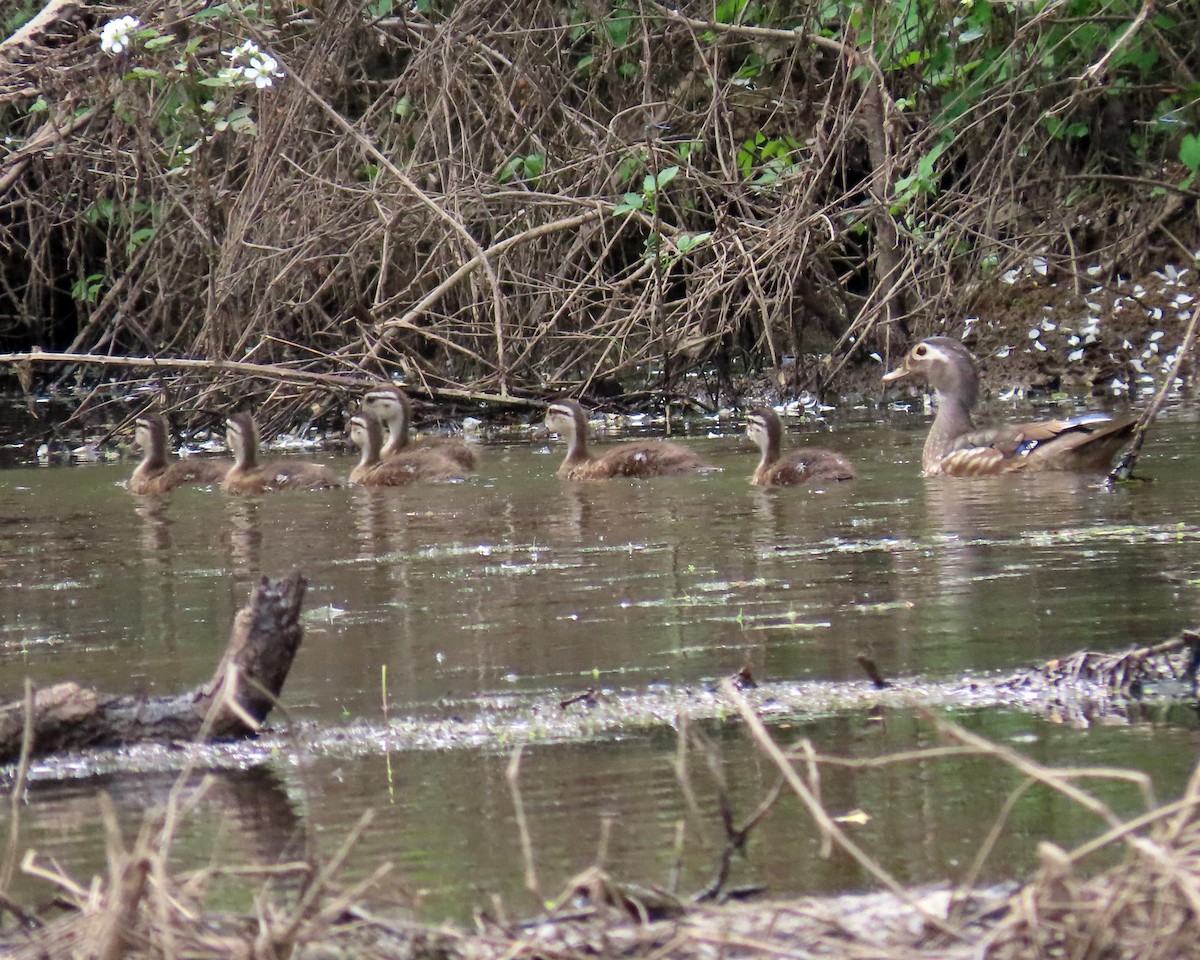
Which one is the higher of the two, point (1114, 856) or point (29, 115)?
point (29, 115)

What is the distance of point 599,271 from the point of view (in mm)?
15242

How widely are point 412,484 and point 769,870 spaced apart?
8714mm

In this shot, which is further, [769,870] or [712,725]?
[712,725]

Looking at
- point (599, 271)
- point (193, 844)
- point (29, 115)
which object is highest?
point (29, 115)

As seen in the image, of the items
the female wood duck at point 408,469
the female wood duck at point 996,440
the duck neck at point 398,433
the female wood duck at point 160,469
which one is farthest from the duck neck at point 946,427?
the female wood duck at point 160,469

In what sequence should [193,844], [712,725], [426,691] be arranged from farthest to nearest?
[426,691] < [712,725] < [193,844]

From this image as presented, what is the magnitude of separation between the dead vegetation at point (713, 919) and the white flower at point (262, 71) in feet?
31.4

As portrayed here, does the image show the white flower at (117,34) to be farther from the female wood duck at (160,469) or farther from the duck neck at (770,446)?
the duck neck at (770,446)

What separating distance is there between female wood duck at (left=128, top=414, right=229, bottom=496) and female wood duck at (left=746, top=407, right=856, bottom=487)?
3888 millimetres

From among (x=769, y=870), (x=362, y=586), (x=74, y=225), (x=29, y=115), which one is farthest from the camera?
(x=74, y=225)

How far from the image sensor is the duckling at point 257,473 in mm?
12359

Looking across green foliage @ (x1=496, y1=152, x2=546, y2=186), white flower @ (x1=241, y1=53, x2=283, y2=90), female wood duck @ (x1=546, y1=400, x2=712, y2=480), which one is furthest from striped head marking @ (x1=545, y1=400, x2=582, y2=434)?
white flower @ (x1=241, y1=53, x2=283, y2=90)

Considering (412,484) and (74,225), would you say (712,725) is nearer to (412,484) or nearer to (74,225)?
(412,484)

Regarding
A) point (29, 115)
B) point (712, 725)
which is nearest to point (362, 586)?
point (712, 725)
